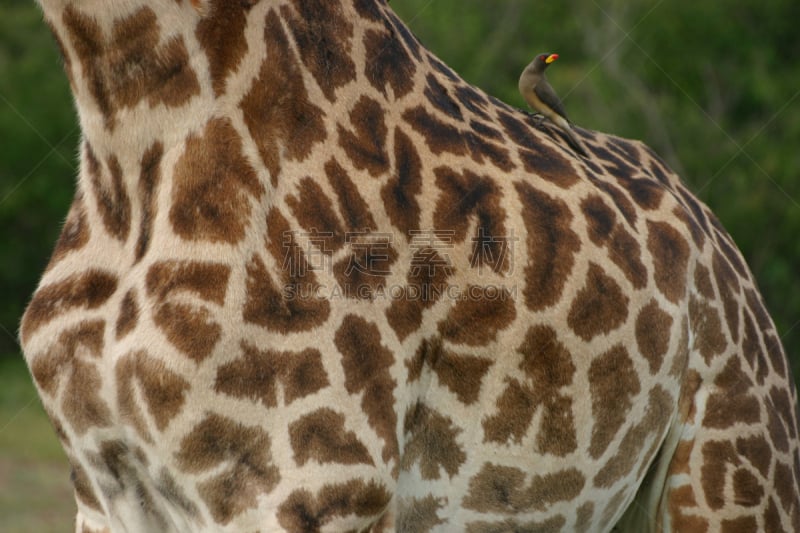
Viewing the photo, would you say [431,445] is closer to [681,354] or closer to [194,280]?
[194,280]

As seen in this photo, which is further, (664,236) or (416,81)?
(664,236)

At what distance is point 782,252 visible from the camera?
12805 millimetres

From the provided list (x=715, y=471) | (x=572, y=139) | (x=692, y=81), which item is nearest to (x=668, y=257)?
(x=572, y=139)

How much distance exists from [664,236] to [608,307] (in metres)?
0.45

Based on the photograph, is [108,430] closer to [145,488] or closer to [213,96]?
[145,488]

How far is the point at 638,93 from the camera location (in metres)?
14.9

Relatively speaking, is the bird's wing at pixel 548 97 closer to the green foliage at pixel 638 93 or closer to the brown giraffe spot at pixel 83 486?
the brown giraffe spot at pixel 83 486

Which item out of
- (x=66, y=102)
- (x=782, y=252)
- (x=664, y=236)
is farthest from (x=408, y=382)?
(x=66, y=102)

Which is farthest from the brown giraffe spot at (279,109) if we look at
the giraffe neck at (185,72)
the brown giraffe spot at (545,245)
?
the brown giraffe spot at (545,245)

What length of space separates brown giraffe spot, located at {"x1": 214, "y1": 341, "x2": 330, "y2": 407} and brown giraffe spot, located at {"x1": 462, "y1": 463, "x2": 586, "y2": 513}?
2.24 ft

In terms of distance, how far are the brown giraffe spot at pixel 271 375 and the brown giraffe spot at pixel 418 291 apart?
0.26 meters

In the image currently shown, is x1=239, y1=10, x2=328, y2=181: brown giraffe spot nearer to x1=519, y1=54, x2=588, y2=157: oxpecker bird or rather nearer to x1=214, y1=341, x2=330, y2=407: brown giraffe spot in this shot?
x1=214, y1=341, x2=330, y2=407: brown giraffe spot

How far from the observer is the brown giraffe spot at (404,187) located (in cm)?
310

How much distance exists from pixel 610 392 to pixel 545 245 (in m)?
0.50
